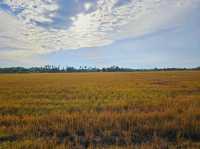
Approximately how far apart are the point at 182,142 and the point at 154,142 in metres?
0.88

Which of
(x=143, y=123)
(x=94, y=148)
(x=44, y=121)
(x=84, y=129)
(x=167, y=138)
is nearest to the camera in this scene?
(x=94, y=148)

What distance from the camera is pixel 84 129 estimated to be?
7172mm

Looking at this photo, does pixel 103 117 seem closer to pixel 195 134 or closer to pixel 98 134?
pixel 98 134

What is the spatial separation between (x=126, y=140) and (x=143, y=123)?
6.15 feet

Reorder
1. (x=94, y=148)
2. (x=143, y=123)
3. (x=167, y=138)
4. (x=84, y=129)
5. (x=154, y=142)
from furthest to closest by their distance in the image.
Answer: (x=143, y=123) < (x=84, y=129) < (x=167, y=138) < (x=154, y=142) < (x=94, y=148)

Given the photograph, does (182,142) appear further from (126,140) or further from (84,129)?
(84,129)

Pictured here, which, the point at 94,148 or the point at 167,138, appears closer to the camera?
the point at 94,148

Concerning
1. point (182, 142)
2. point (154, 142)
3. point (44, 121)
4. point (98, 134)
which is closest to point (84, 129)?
point (98, 134)

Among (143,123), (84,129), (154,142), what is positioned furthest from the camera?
Result: (143,123)

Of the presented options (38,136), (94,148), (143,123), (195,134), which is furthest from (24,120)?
(195,134)

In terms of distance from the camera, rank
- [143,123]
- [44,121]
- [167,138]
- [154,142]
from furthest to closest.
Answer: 1. [44,121]
2. [143,123]
3. [167,138]
4. [154,142]

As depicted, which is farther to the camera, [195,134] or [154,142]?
[195,134]

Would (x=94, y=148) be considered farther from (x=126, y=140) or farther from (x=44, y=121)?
(x=44, y=121)

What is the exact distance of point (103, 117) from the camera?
27.9 feet
